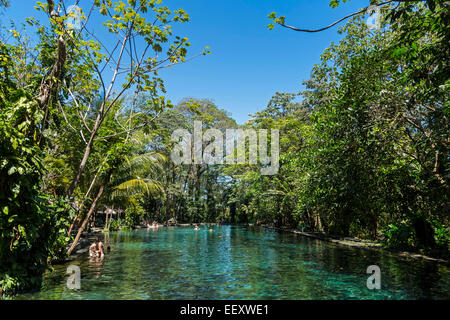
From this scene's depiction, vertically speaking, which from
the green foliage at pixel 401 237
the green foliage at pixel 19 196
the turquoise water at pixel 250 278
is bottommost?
the turquoise water at pixel 250 278

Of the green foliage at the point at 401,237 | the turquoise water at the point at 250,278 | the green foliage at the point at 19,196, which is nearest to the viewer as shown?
the green foliage at the point at 19,196

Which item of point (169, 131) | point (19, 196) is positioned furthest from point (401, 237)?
point (19, 196)

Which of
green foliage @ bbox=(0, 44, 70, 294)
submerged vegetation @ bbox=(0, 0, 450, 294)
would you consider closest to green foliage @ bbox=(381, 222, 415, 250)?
submerged vegetation @ bbox=(0, 0, 450, 294)

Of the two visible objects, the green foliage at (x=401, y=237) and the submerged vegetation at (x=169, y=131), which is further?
the green foliage at (x=401, y=237)

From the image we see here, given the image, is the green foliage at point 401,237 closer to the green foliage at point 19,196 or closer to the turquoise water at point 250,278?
the turquoise water at point 250,278

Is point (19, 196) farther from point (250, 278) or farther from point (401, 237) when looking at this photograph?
point (401, 237)

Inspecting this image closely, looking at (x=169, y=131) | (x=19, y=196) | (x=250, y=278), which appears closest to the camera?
(x=19, y=196)

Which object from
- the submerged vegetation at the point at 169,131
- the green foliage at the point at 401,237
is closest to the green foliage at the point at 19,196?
the submerged vegetation at the point at 169,131

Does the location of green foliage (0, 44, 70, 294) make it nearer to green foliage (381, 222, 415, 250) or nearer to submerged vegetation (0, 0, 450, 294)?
submerged vegetation (0, 0, 450, 294)

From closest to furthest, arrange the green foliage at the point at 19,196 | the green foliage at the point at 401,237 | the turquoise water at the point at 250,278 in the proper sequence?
the green foliage at the point at 19,196, the turquoise water at the point at 250,278, the green foliage at the point at 401,237

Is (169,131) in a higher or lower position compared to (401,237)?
higher
